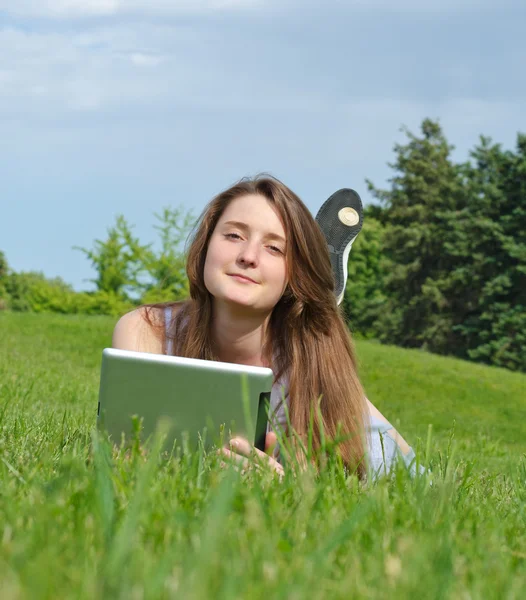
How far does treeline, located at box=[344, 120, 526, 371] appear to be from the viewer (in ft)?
134

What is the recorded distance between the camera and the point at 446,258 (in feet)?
152

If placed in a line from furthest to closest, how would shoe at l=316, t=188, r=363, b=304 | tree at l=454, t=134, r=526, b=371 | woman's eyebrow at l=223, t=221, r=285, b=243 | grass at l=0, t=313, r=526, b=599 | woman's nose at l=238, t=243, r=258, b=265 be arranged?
tree at l=454, t=134, r=526, b=371
shoe at l=316, t=188, r=363, b=304
woman's eyebrow at l=223, t=221, r=285, b=243
woman's nose at l=238, t=243, r=258, b=265
grass at l=0, t=313, r=526, b=599

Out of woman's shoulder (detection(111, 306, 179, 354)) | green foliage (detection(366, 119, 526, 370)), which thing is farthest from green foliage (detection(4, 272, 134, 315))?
woman's shoulder (detection(111, 306, 179, 354))

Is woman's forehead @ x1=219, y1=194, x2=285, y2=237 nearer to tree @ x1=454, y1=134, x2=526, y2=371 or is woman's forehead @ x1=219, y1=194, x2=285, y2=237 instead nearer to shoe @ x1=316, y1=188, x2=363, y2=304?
shoe @ x1=316, y1=188, x2=363, y2=304

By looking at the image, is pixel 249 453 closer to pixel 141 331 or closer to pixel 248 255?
pixel 248 255

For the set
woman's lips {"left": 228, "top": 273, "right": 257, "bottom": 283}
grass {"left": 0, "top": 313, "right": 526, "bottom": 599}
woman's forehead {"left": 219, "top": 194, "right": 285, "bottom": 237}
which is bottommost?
grass {"left": 0, "top": 313, "right": 526, "bottom": 599}

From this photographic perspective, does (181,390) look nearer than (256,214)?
Yes

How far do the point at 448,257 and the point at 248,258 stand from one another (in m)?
43.7

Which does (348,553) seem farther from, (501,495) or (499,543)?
(501,495)

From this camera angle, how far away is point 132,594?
0.86 meters

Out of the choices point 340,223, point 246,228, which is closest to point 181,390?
point 246,228

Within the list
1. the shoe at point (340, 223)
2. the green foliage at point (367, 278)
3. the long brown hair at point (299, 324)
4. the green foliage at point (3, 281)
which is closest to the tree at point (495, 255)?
the green foliage at point (367, 278)

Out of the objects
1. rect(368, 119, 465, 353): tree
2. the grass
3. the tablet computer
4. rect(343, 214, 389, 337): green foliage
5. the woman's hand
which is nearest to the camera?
the grass

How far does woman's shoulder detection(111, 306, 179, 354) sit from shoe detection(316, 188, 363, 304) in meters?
1.94
